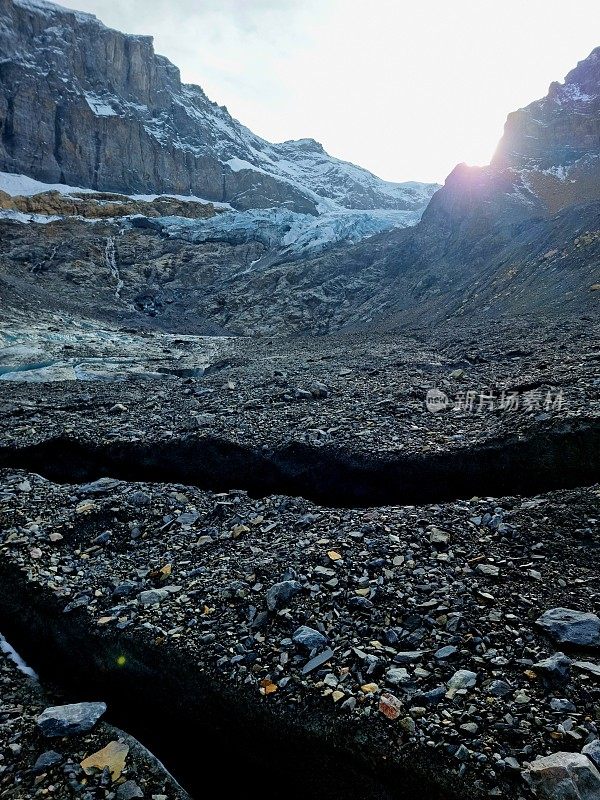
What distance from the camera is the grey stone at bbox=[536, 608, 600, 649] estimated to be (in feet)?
12.5

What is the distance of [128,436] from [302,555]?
227 inches

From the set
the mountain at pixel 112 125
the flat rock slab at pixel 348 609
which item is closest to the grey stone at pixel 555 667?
the flat rock slab at pixel 348 609

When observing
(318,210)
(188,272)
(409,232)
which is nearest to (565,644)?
(409,232)

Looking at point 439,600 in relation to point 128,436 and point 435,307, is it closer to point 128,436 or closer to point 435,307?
point 128,436

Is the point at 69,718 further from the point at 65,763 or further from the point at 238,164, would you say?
the point at 238,164

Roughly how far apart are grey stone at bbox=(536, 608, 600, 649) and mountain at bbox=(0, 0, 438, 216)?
88676mm

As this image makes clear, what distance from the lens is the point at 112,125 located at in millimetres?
110812

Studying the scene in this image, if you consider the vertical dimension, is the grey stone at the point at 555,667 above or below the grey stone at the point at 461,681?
above

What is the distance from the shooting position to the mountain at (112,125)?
10081 cm

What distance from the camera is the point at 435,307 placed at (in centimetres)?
3419

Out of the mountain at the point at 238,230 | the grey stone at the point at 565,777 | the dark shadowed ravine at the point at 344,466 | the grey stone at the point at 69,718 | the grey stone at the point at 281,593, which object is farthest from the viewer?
the mountain at the point at 238,230

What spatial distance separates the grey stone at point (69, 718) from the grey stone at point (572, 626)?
3945mm

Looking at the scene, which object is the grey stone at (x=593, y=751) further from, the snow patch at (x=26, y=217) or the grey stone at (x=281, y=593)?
the snow patch at (x=26, y=217)

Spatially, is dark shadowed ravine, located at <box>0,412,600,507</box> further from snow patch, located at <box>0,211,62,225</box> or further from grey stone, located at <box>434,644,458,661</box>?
snow patch, located at <box>0,211,62,225</box>
